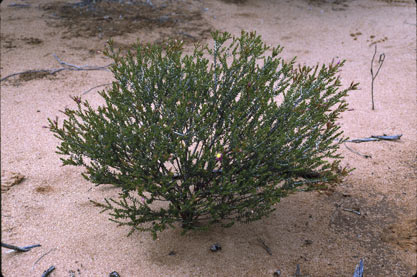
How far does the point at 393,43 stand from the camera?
7754mm

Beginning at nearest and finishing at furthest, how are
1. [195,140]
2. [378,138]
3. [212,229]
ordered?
[195,140] < [212,229] < [378,138]

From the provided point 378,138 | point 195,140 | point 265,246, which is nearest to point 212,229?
point 265,246

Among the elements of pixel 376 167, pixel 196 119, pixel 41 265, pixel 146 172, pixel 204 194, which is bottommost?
A: pixel 41 265

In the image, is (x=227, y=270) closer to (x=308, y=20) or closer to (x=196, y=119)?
(x=196, y=119)

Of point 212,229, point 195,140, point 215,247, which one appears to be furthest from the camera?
point 212,229

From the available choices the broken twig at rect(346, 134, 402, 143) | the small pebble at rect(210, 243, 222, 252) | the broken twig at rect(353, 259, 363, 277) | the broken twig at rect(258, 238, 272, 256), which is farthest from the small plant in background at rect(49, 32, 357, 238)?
the broken twig at rect(346, 134, 402, 143)

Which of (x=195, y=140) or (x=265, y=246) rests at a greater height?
(x=195, y=140)

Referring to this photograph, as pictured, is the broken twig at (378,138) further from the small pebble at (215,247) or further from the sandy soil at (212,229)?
the small pebble at (215,247)

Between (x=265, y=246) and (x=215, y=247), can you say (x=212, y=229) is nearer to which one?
(x=215, y=247)

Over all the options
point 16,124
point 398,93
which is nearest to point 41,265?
point 16,124

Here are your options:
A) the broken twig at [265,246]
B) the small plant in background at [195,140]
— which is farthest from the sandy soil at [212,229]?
the small plant in background at [195,140]

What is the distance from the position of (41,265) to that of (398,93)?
5.53m

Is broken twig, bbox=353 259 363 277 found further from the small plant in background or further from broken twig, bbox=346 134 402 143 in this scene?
broken twig, bbox=346 134 402 143

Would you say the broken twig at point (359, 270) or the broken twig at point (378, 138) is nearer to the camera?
the broken twig at point (359, 270)
